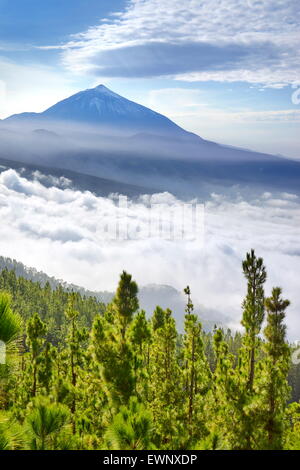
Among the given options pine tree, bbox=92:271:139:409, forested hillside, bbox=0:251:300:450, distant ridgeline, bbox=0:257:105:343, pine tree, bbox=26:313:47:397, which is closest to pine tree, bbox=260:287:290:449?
forested hillside, bbox=0:251:300:450

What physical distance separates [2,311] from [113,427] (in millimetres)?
2707

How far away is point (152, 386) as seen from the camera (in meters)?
21.4

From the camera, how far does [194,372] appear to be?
21141 mm

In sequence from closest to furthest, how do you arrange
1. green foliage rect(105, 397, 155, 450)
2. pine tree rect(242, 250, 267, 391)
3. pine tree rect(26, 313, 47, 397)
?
green foliage rect(105, 397, 155, 450), pine tree rect(242, 250, 267, 391), pine tree rect(26, 313, 47, 397)

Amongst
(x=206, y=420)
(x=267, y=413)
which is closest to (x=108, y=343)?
(x=267, y=413)

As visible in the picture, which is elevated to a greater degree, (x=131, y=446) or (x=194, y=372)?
(x=131, y=446)

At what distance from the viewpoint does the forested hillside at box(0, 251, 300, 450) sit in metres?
7.10

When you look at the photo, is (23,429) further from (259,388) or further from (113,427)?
(259,388)

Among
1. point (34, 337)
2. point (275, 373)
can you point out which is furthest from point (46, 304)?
point (275, 373)

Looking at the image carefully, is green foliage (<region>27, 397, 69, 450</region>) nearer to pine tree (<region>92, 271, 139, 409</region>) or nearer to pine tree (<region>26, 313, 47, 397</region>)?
pine tree (<region>92, 271, 139, 409</region>)

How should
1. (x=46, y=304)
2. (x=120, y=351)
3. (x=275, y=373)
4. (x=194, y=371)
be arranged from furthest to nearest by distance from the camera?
(x=46, y=304), (x=194, y=371), (x=120, y=351), (x=275, y=373)

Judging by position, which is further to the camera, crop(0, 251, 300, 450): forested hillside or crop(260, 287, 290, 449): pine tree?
crop(260, 287, 290, 449): pine tree

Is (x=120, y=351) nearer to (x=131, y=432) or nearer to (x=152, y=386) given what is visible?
(x=152, y=386)
